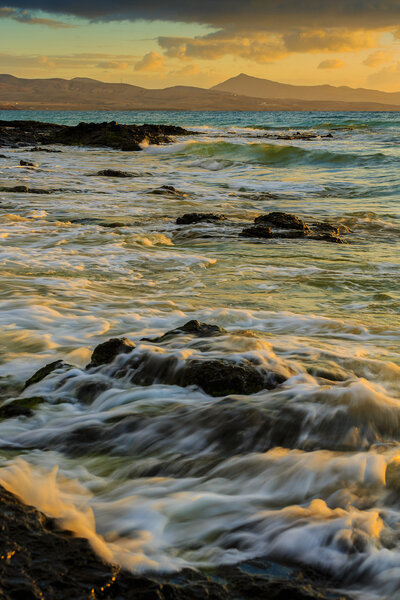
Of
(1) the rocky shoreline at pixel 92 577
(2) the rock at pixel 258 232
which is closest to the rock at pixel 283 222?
(2) the rock at pixel 258 232

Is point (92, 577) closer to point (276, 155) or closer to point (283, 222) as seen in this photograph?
point (283, 222)

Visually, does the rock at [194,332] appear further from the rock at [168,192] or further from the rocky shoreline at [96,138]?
the rocky shoreline at [96,138]

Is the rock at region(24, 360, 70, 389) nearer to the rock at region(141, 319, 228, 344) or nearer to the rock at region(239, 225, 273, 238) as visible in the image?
the rock at region(141, 319, 228, 344)

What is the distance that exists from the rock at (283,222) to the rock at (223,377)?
6877 mm

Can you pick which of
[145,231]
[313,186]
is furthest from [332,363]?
[313,186]

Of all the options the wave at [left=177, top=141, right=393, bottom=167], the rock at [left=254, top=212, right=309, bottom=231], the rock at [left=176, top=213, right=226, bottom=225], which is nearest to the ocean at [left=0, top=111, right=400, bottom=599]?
the rock at [left=254, top=212, right=309, bottom=231]

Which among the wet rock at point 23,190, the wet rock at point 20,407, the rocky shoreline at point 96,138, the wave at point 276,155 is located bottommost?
the wet rock at point 20,407

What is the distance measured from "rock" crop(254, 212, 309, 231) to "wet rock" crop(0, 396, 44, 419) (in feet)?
24.4

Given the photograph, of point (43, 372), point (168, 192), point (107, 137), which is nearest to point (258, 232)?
point (168, 192)

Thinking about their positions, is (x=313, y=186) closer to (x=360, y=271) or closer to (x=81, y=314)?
(x=360, y=271)

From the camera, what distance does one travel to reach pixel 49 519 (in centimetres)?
237

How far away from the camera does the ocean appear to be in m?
2.47

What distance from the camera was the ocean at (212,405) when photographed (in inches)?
97.1

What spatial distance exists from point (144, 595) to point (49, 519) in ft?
1.84
